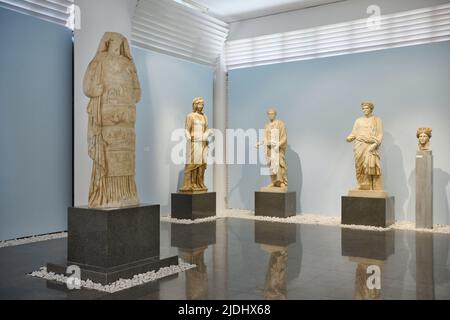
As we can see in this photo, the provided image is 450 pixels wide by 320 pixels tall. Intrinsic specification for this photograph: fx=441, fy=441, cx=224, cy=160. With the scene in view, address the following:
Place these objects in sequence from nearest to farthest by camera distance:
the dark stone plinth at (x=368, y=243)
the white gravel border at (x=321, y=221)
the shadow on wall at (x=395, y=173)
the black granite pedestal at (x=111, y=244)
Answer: the black granite pedestal at (x=111, y=244)
the dark stone plinth at (x=368, y=243)
the white gravel border at (x=321, y=221)
the shadow on wall at (x=395, y=173)

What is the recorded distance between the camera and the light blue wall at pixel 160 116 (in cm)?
877

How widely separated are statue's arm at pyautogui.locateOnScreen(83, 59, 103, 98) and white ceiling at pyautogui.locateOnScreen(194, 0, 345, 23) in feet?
17.2

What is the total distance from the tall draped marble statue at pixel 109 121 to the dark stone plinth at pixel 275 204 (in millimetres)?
4647

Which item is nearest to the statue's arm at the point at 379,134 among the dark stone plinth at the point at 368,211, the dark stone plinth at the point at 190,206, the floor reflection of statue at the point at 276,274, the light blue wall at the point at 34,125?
the dark stone plinth at the point at 368,211

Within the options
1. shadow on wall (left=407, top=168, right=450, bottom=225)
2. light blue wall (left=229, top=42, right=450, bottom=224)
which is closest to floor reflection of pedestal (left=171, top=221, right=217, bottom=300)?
light blue wall (left=229, top=42, right=450, bottom=224)

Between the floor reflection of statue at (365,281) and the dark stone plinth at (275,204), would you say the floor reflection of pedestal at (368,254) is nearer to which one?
the floor reflection of statue at (365,281)

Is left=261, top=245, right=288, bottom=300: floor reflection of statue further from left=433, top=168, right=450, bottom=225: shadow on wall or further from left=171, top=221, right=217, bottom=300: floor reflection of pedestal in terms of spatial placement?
left=433, top=168, right=450, bottom=225: shadow on wall

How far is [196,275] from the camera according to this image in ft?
14.5

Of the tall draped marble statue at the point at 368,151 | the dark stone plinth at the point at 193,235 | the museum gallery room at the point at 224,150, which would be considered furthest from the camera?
the tall draped marble statue at the point at 368,151

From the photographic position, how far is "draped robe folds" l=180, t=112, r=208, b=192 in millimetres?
8711

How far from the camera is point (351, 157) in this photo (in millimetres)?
9109
